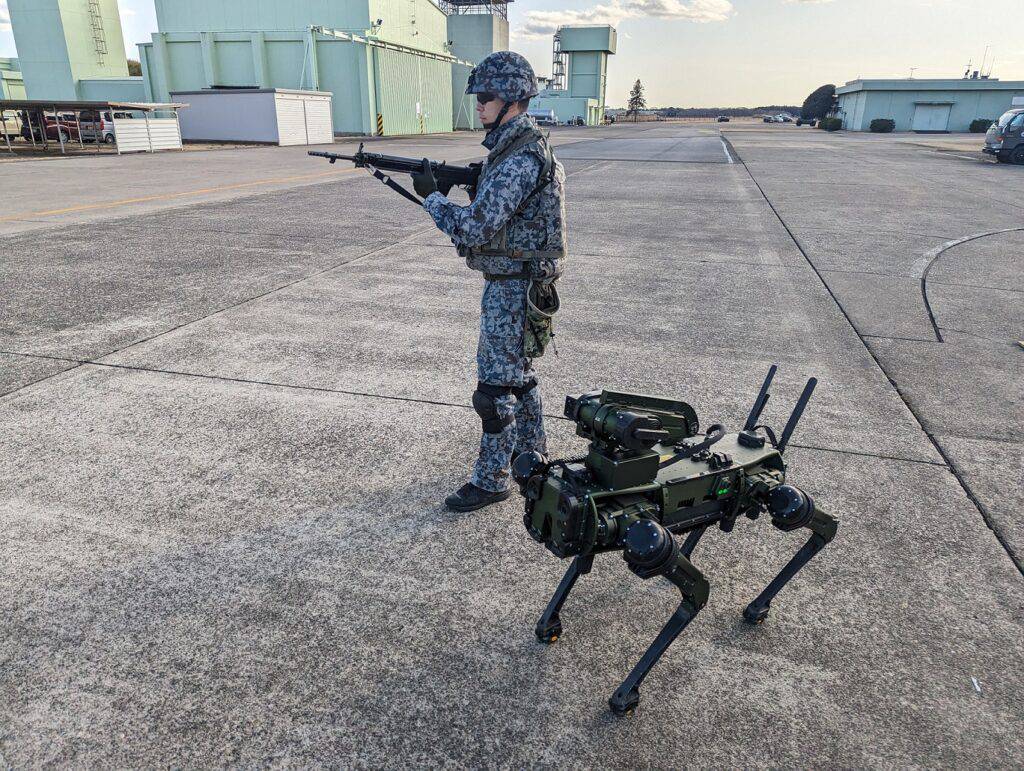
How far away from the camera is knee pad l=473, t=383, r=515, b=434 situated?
11.0 ft

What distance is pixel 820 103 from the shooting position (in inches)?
3880

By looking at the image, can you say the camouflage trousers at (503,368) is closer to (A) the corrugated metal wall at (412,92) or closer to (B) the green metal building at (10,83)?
(A) the corrugated metal wall at (412,92)

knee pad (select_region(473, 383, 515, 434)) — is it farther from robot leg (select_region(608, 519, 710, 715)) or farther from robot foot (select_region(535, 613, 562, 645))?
robot leg (select_region(608, 519, 710, 715))

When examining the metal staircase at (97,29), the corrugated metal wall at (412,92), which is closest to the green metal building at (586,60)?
the corrugated metal wall at (412,92)

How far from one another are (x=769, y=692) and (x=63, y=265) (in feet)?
30.4

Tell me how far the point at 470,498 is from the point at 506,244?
1298 mm

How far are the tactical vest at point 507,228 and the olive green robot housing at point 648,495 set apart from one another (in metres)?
1.06

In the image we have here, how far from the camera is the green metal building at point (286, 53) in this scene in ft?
140

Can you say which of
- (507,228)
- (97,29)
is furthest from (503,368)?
(97,29)

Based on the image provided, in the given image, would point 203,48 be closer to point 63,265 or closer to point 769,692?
point 63,265

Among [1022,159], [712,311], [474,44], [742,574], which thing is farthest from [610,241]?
[474,44]

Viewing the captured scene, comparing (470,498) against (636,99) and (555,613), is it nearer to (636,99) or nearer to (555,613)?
(555,613)

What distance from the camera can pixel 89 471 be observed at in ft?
12.2

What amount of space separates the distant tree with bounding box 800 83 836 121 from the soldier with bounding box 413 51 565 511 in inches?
4264
